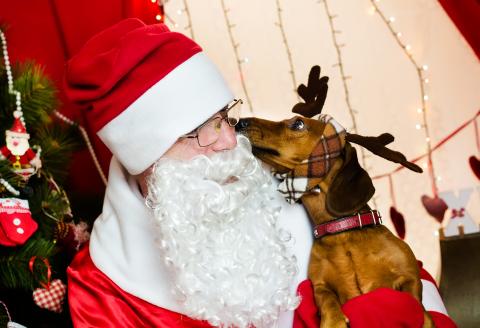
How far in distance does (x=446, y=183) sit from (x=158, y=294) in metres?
1.54

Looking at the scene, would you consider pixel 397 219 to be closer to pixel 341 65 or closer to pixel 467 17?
pixel 341 65

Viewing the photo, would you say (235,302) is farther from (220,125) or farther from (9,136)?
(9,136)

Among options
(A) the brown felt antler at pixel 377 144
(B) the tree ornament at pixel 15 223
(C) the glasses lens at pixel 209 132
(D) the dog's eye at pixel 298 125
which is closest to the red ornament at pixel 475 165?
(A) the brown felt antler at pixel 377 144

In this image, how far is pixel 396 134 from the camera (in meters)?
2.36

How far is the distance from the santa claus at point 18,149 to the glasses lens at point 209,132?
1.59 feet

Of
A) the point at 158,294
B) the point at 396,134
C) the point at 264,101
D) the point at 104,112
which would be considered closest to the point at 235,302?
the point at 158,294

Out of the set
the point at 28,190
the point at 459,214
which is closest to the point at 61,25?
the point at 28,190

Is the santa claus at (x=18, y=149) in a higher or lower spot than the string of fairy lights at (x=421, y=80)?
higher

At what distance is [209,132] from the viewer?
53.0 inches

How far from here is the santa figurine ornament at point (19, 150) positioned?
1.44 metres

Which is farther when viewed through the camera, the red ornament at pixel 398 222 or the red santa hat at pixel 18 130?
the red ornament at pixel 398 222

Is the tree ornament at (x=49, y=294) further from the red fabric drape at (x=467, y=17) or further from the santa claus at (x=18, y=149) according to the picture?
the red fabric drape at (x=467, y=17)

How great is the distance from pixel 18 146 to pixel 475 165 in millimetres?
1860

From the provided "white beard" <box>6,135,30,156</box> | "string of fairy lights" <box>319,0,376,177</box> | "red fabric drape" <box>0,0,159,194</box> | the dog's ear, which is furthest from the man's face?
"string of fairy lights" <box>319,0,376,177</box>
